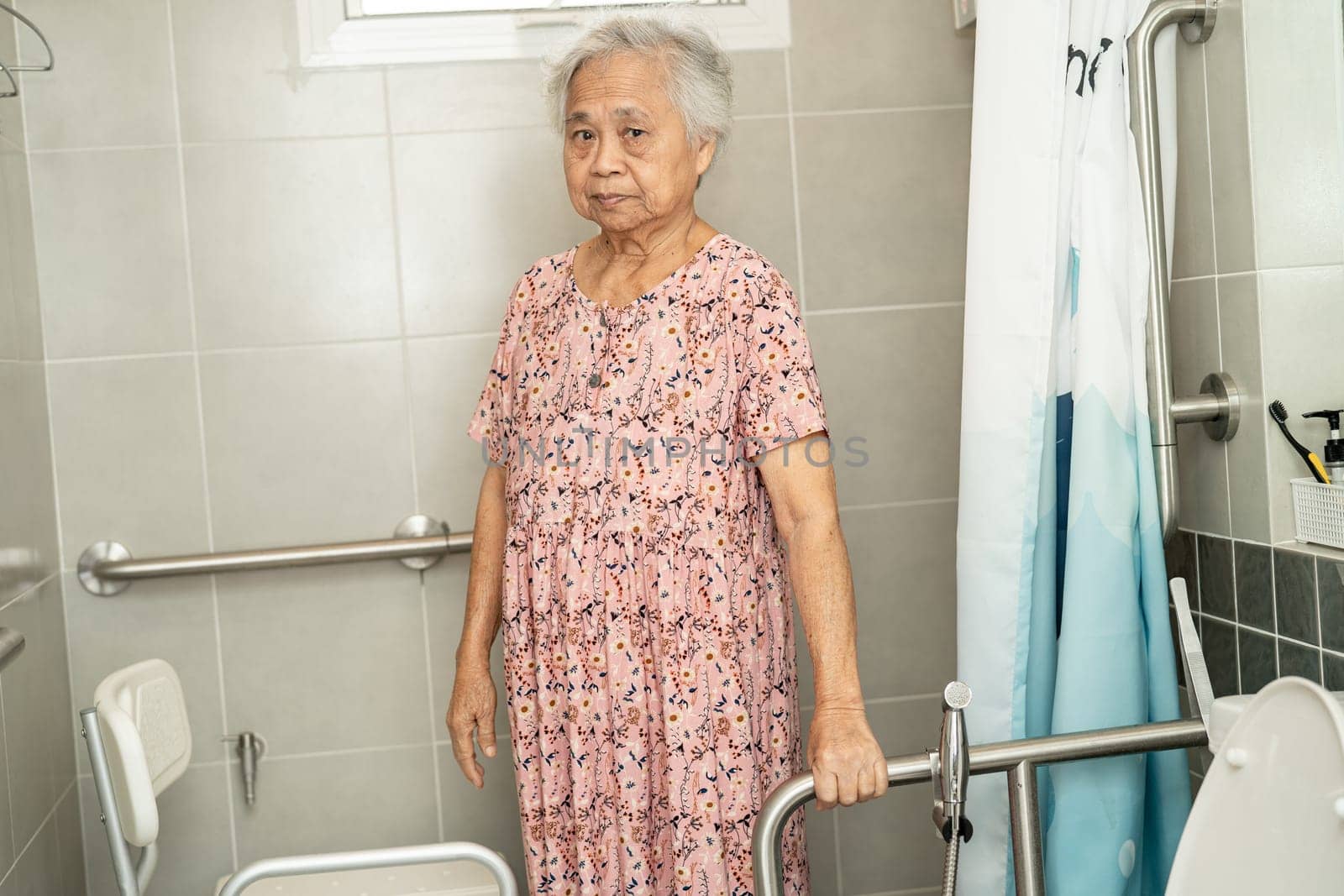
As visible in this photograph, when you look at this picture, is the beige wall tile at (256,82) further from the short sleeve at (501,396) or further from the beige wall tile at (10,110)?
the short sleeve at (501,396)

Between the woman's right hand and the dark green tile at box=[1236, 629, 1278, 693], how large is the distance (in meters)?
0.97

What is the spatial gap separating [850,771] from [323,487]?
1.10 metres

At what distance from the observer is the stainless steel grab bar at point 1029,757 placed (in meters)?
1.23

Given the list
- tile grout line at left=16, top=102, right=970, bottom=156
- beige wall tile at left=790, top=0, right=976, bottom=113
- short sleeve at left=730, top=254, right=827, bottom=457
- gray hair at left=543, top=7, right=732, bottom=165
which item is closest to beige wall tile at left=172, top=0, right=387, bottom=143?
tile grout line at left=16, top=102, right=970, bottom=156

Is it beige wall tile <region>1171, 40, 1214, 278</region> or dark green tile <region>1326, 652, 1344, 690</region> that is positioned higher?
beige wall tile <region>1171, 40, 1214, 278</region>

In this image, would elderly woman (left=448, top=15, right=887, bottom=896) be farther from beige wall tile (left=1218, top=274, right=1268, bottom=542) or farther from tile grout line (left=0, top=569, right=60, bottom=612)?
tile grout line (left=0, top=569, right=60, bottom=612)

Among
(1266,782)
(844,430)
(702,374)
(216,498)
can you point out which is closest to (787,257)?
(844,430)

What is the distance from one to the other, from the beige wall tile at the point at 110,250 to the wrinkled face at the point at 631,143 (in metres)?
0.83

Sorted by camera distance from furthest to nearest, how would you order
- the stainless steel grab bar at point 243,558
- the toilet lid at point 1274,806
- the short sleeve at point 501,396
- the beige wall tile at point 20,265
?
the stainless steel grab bar at point 243,558
the beige wall tile at point 20,265
the short sleeve at point 501,396
the toilet lid at point 1274,806

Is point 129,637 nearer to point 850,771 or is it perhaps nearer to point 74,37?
point 74,37

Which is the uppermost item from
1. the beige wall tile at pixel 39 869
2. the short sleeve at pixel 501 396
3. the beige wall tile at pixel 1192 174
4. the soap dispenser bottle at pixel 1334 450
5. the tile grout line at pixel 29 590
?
the beige wall tile at pixel 1192 174

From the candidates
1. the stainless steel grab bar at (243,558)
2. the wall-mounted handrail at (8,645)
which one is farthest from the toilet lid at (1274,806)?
the wall-mounted handrail at (8,645)

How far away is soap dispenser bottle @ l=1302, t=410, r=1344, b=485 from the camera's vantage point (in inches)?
52.1

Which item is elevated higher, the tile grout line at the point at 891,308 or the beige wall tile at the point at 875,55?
the beige wall tile at the point at 875,55
